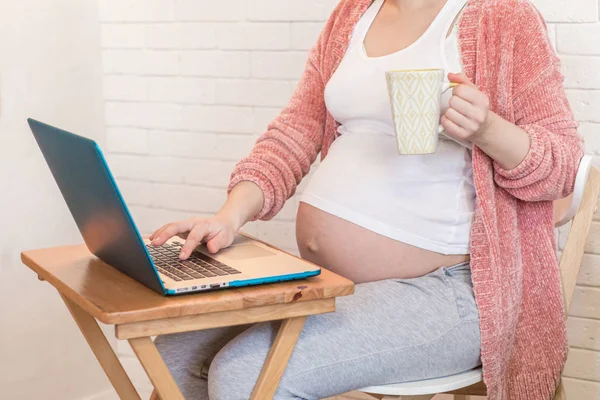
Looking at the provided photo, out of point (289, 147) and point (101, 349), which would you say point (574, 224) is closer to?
point (289, 147)

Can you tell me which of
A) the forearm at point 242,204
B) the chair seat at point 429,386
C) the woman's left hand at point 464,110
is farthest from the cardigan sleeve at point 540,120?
the forearm at point 242,204

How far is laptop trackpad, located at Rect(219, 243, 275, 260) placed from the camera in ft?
3.79

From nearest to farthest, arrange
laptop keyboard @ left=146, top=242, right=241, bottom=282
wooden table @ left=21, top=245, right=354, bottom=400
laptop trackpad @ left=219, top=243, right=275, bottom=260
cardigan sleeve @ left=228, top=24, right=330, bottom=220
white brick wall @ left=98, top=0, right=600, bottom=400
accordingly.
Answer: wooden table @ left=21, top=245, right=354, bottom=400 < laptop keyboard @ left=146, top=242, right=241, bottom=282 < laptop trackpad @ left=219, top=243, right=275, bottom=260 < cardigan sleeve @ left=228, top=24, right=330, bottom=220 < white brick wall @ left=98, top=0, right=600, bottom=400

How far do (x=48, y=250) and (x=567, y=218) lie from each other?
0.83 meters

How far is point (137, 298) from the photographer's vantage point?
3.21 feet

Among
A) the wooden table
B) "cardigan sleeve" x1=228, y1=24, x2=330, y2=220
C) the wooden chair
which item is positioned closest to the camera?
the wooden table

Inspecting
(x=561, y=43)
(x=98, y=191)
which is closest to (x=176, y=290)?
(x=98, y=191)

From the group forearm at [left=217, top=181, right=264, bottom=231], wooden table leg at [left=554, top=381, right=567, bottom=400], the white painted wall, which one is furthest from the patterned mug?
the white painted wall

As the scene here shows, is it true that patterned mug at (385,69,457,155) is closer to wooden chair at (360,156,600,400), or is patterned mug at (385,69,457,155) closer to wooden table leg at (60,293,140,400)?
wooden chair at (360,156,600,400)

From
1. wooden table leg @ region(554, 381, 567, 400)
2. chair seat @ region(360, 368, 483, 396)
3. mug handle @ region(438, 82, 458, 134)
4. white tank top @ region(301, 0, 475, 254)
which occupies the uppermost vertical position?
mug handle @ region(438, 82, 458, 134)

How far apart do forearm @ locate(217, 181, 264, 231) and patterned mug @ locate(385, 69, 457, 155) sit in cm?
35

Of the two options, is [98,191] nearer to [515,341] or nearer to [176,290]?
[176,290]

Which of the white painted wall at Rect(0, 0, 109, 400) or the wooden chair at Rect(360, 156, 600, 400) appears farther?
the white painted wall at Rect(0, 0, 109, 400)

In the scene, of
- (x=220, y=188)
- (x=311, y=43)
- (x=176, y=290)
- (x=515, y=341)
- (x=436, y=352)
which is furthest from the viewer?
(x=220, y=188)
